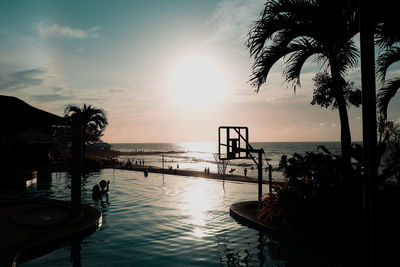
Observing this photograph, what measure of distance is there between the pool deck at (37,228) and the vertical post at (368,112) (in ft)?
22.8

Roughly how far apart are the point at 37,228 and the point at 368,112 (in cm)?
927

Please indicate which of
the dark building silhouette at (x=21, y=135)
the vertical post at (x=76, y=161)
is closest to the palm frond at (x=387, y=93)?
the vertical post at (x=76, y=161)

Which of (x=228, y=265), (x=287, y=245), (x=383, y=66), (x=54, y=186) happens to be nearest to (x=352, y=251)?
(x=287, y=245)

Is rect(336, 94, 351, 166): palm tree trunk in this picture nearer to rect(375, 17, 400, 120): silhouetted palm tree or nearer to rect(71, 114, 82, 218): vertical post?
rect(375, 17, 400, 120): silhouetted palm tree

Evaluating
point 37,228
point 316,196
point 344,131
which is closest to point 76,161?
point 37,228

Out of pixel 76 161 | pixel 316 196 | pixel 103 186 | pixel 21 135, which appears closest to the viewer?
pixel 316 196

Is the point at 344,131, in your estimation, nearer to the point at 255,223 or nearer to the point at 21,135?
the point at 255,223

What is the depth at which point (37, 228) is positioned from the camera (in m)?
8.44

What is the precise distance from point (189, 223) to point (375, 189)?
8.42 m

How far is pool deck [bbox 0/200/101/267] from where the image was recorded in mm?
6902

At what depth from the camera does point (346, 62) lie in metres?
8.95

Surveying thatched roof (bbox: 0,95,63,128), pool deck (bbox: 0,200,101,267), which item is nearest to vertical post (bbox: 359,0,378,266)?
pool deck (bbox: 0,200,101,267)

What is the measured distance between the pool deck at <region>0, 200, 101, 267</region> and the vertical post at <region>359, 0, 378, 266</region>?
6961 millimetres

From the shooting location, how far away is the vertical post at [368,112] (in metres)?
3.27
